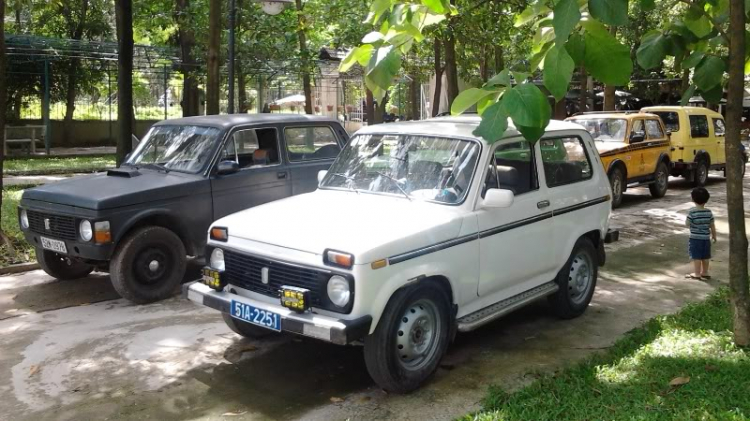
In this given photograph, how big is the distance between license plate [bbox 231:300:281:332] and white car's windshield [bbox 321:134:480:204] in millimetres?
1449

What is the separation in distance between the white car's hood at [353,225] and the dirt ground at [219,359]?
1.06 metres

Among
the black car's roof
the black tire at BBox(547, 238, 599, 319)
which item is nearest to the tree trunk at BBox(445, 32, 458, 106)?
the black car's roof

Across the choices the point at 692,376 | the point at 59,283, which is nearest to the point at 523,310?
the point at 692,376

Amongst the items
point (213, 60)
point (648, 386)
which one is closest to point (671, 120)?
point (213, 60)

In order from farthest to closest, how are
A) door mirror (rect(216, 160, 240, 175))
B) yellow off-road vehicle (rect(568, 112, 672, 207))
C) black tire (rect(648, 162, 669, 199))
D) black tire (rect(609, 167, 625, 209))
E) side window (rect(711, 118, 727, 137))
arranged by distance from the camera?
side window (rect(711, 118, 727, 137))
black tire (rect(648, 162, 669, 199))
yellow off-road vehicle (rect(568, 112, 672, 207))
black tire (rect(609, 167, 625, 209))
door mirror (rect(216, 160, 240, 175))

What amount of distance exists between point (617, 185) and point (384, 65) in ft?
34.2

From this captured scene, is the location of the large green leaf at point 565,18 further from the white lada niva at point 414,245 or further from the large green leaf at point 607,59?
the white lada niva at point 414,245

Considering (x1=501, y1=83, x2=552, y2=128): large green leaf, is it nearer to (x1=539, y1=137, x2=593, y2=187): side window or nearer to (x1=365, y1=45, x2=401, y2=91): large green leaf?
(x1=365, y1=45, x2=401, y2=91): large green leaf

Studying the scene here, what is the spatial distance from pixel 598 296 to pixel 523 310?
108cm

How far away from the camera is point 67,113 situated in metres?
28.0

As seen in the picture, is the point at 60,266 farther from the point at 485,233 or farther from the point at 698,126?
the point at 698,126

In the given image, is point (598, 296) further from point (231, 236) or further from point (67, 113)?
point (67, 113)

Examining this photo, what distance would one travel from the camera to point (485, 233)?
18.0ft

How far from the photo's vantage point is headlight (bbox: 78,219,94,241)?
698 cm
